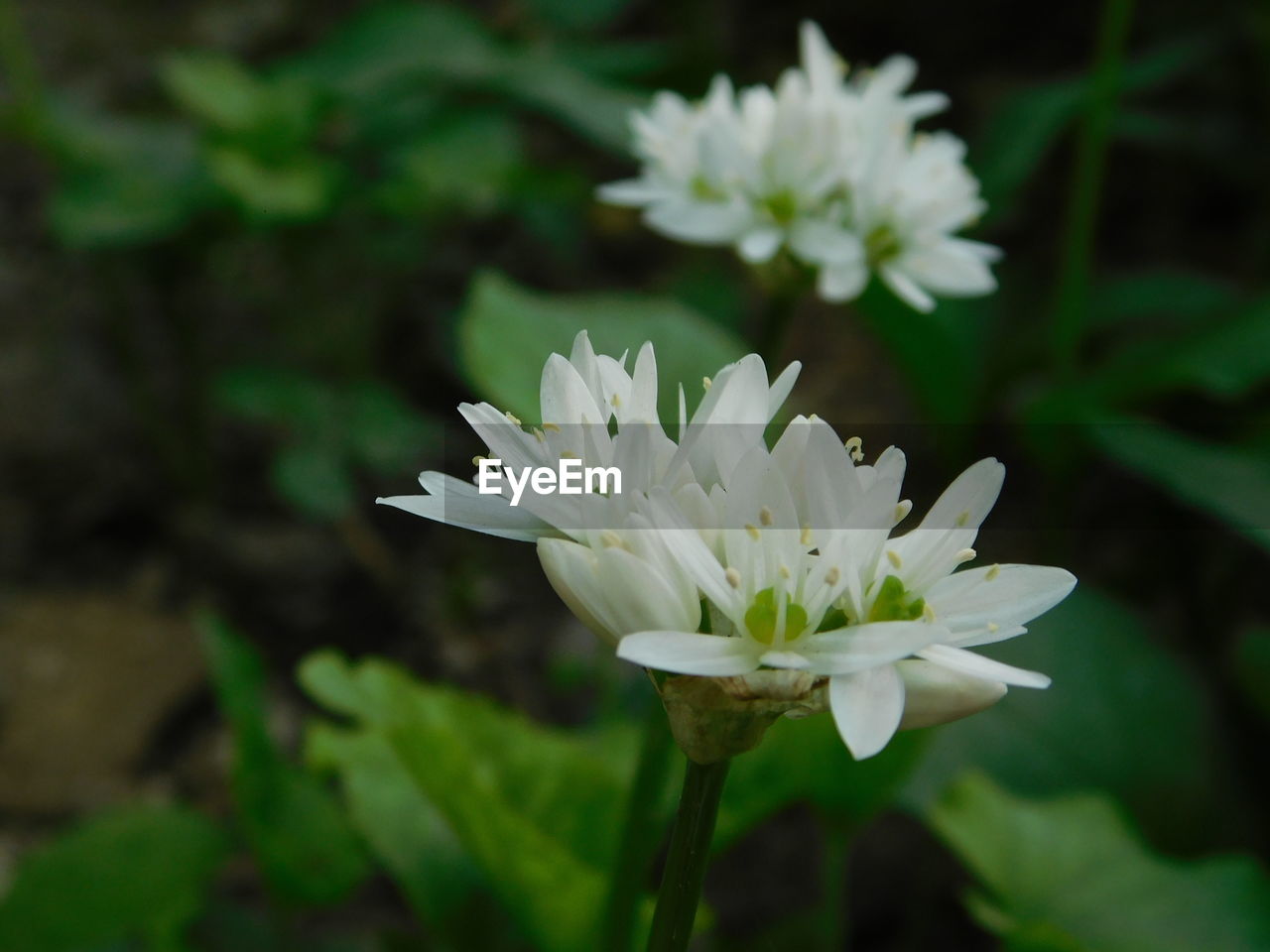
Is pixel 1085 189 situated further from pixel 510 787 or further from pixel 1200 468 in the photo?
pixel 510 787

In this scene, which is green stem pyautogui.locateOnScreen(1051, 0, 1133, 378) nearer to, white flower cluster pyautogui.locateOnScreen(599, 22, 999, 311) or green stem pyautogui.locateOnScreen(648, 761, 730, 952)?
white flower cluster pyautogui.locateOnScreen(599, 22, 999, 311)

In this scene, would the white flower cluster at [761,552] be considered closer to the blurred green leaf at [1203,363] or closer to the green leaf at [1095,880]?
the green leaf at [1095,880]

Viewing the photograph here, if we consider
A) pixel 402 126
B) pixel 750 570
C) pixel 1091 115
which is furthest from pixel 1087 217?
pixel 750 570

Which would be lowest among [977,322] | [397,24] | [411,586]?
[411,586]

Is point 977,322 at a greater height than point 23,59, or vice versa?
point 23,59

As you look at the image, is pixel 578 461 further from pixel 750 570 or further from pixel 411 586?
pixel 411 586

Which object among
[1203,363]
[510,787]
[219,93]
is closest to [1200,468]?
[1203,363]

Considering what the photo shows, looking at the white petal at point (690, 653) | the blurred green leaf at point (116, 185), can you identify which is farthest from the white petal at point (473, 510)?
the blurred green leaf at point (116, 185)
